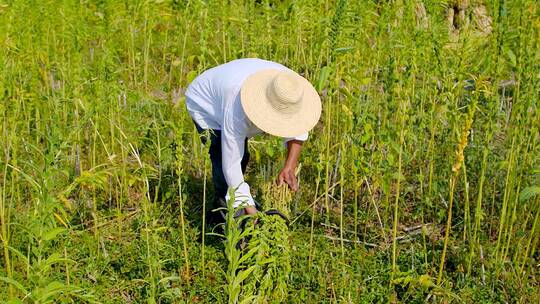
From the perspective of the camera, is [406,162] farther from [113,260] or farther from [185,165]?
[113,260]

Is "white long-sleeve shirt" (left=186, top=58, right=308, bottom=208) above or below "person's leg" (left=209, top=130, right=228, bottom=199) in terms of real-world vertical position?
above

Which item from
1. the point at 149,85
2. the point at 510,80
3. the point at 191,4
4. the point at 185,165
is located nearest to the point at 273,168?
the point at 185,165

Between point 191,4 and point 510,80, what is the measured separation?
2.25m

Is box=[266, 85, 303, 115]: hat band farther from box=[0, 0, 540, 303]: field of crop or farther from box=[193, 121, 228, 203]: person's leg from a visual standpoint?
box=[193, 121, 228, 203]: person's leg

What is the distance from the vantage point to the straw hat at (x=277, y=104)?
3.17 m

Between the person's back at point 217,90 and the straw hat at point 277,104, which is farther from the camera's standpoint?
the person's back at point 217,90

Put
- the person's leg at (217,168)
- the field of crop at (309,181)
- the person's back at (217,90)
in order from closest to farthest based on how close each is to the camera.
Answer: the field of crop at (309,181) < the person's back at (217,90) < the person's leg at (217,168)

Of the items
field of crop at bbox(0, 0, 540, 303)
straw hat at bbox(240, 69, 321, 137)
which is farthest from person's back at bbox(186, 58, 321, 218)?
field of crop at bbox(0, 0, 540, 303)

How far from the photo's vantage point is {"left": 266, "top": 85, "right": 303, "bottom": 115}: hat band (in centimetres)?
318

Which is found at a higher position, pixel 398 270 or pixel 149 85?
pixel 149 85

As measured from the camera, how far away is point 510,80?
201 inches

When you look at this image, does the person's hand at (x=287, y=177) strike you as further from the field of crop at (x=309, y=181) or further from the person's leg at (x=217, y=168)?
the person's leg at (x=217, y=168)

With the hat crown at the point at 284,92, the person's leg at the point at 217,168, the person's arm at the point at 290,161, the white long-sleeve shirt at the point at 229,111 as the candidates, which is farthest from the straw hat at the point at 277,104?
the person's leg at the point at 217,168

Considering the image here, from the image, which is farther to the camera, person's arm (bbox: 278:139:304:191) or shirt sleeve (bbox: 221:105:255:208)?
person's arm (bbox: 278:139:304:191)
